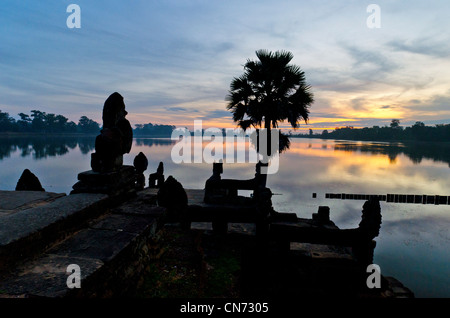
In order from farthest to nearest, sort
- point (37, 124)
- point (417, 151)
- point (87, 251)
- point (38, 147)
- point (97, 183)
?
point (37, 124)
point (417, 151)
point (38, 147)
point (97, 183)
point (87, 251)

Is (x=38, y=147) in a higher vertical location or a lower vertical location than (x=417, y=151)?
higher

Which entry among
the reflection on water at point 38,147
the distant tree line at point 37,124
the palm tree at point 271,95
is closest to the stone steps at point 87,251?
the palm tree at point 271,95

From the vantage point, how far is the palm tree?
35.0 ft

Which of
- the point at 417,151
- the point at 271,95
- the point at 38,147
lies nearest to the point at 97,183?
the point at 271,95

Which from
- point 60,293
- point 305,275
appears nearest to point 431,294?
point 305,275

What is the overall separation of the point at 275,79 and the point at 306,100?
1.84 metres

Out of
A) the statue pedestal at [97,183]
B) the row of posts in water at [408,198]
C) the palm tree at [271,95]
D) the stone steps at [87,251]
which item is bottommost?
the row of posts in water at [408,198]

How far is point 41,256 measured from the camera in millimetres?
2244

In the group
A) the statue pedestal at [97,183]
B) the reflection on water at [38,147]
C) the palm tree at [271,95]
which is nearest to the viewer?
the statue pedestal at [97,183]

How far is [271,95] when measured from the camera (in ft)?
35.7

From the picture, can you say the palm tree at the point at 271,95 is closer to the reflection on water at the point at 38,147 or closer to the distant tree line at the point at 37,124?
the reflection on water at the point at 38,147

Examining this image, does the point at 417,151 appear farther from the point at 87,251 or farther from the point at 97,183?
the point at 87,251

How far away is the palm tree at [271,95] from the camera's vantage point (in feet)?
35.0
